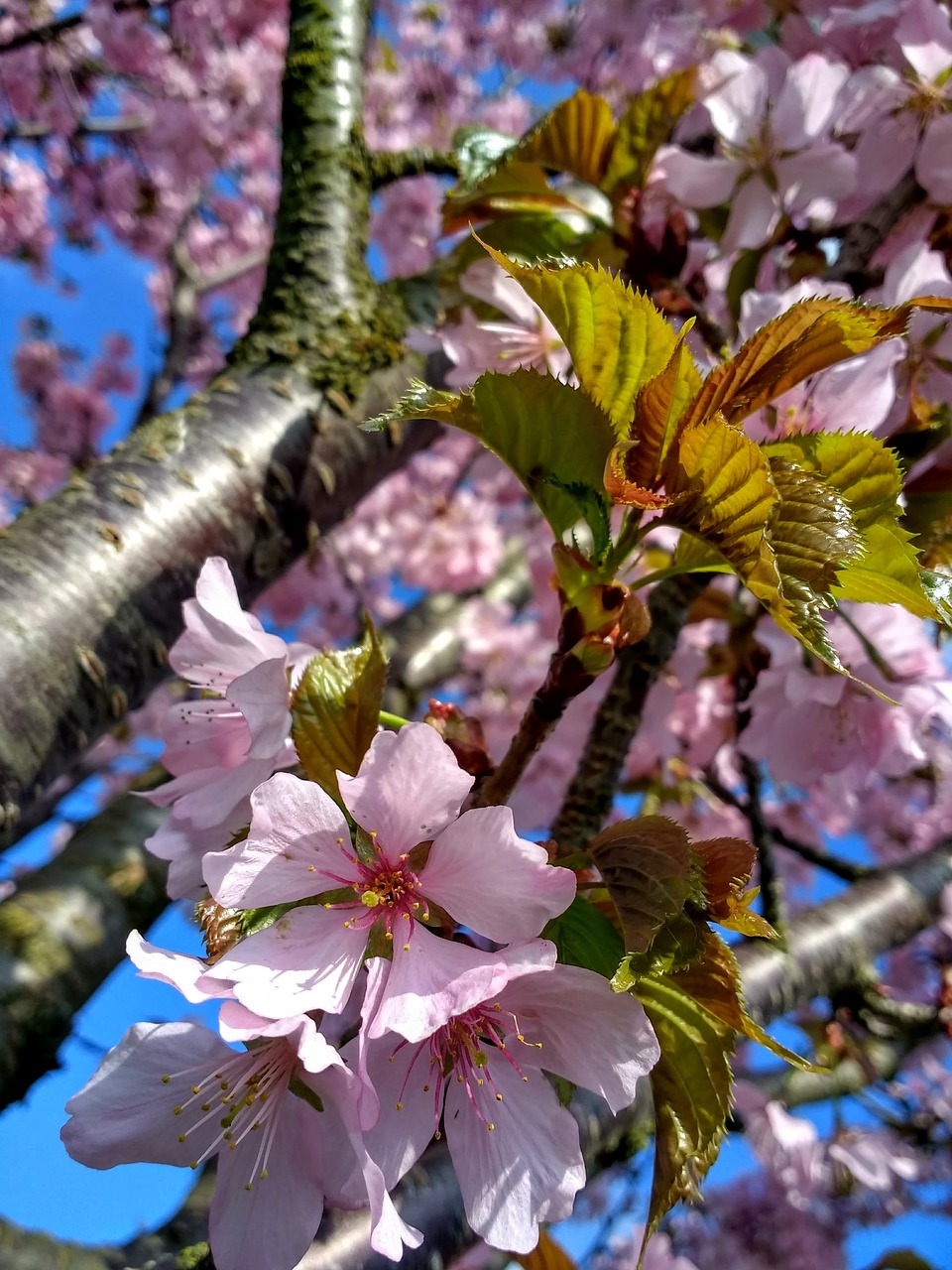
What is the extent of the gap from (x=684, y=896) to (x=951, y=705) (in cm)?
62

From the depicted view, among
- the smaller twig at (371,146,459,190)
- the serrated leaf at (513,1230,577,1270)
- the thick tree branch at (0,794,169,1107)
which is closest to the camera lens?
the serrated leaf at (513,1230,577,1270)

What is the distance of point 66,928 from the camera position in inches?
50.2

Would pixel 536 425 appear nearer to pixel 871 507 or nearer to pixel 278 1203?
Answer: pixel 871 507

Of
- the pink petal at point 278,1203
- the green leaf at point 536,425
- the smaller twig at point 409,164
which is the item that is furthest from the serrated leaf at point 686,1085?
the smaller twig at point 409,164

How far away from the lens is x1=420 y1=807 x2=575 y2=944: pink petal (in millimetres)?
462

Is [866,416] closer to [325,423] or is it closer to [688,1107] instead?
[688,1107]

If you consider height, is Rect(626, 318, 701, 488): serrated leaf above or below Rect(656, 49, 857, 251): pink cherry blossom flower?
below

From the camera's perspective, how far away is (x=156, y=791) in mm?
640

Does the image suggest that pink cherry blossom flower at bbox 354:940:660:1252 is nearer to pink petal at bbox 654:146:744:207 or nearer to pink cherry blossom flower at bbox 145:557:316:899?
pink cherry blossom flower at bbox 145:557:316:899

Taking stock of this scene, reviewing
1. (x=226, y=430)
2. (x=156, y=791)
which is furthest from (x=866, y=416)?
(x=226, y=430)

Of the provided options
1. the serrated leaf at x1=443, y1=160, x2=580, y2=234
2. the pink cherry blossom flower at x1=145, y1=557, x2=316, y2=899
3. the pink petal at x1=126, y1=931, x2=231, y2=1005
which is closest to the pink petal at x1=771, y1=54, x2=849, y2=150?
the serrated leaf at x1=443, y1=160, x2=580, y2=234

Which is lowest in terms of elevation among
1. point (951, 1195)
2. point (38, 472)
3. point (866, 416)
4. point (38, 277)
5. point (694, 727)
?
point (951, 1195)

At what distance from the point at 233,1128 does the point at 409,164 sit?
1711 mm

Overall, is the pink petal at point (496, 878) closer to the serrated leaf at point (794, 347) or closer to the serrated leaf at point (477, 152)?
the serrated leaf at point (794, 347)
